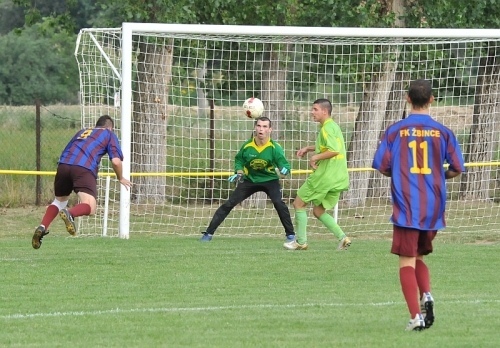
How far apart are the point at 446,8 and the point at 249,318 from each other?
13.1m

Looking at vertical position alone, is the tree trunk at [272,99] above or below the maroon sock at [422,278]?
above

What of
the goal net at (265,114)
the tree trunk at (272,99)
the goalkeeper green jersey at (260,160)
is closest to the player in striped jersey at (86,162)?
the goalkeeper green jersey at (260,160)

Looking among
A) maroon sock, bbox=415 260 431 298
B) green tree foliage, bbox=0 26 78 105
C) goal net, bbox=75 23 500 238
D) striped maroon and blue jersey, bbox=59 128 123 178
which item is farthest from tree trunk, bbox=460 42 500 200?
green tree foliage, bbox=0 26 78 105

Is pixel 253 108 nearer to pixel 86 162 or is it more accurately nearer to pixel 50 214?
pixel 86 162

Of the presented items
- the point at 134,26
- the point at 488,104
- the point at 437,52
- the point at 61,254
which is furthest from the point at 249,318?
the point at 488,104

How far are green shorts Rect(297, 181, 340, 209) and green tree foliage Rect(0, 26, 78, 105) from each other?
30.4m

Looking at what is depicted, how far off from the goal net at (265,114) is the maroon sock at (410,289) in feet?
25.0

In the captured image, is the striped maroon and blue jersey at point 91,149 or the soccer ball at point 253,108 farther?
the soccer ball at point 253,108

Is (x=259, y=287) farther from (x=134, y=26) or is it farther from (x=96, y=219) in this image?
(x=96, y=219)

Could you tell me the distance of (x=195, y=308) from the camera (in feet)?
27.4

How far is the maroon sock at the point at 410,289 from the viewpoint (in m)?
7.07

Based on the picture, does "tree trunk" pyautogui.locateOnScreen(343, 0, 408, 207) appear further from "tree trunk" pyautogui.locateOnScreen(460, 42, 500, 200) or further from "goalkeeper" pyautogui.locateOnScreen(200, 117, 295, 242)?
"goalkeeper" pyautogui.locateOnScreen(200, 117, 295, 242)

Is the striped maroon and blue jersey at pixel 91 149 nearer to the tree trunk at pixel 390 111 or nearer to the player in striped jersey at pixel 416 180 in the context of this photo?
the player in striped jersey at pixel 416 180

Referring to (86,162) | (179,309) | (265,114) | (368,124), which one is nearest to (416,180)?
(179,309)
